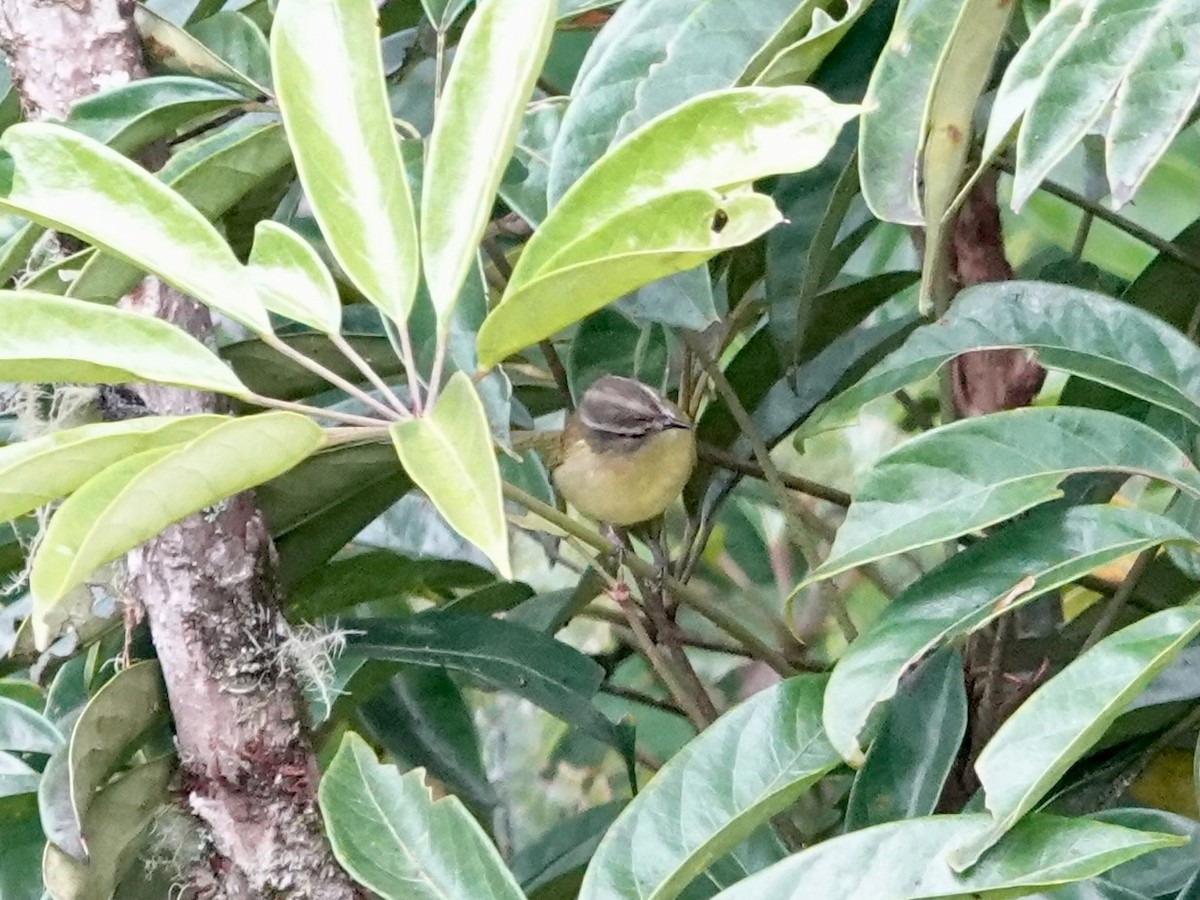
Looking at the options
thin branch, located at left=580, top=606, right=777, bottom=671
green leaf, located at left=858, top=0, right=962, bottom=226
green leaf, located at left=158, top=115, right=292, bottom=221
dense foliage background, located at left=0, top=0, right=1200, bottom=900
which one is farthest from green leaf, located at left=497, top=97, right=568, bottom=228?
thin branch, located at left=580, top=606, right=777, bottom=671

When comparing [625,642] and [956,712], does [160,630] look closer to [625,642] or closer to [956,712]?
[956,712]

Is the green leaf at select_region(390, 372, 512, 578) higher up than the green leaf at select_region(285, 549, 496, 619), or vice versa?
the green leaf at select_region(390, 372, 512, 578)

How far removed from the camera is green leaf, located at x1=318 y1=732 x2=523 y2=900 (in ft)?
2.35

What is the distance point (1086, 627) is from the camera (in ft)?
3.49

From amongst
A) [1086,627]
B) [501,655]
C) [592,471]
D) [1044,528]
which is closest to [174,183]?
[501,655]

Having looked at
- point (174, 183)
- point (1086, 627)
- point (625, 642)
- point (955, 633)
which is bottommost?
point (625, 642)

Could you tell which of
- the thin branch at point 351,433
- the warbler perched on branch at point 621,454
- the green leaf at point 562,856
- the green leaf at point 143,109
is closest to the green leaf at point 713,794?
the thin branch at point 351,433

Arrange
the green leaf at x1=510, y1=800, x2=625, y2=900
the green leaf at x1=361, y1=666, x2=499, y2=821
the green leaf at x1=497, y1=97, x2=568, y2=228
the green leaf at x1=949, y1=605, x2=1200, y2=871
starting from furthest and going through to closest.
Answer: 1. the green leaf at x1=361, y1=666, x2=499, y2=821
2. the green leaf at x1=510, y1=800, x2=625, y2=900
3. the green leaf at x1=497, y1=97, x2=568, y2=228
4. the green leaf at x1=949, y1=605, x2=1200, y2=871

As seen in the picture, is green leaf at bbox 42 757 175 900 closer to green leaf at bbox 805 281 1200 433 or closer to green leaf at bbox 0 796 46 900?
green leaf at bbox 0 796 46 900

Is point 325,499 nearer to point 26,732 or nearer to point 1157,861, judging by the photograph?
point 26,732

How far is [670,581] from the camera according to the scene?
3.21 ft

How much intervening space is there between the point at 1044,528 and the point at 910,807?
18 cm

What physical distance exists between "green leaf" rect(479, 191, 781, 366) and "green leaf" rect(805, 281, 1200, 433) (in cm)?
27

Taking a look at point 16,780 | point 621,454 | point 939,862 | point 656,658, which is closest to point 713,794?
point 939,862
